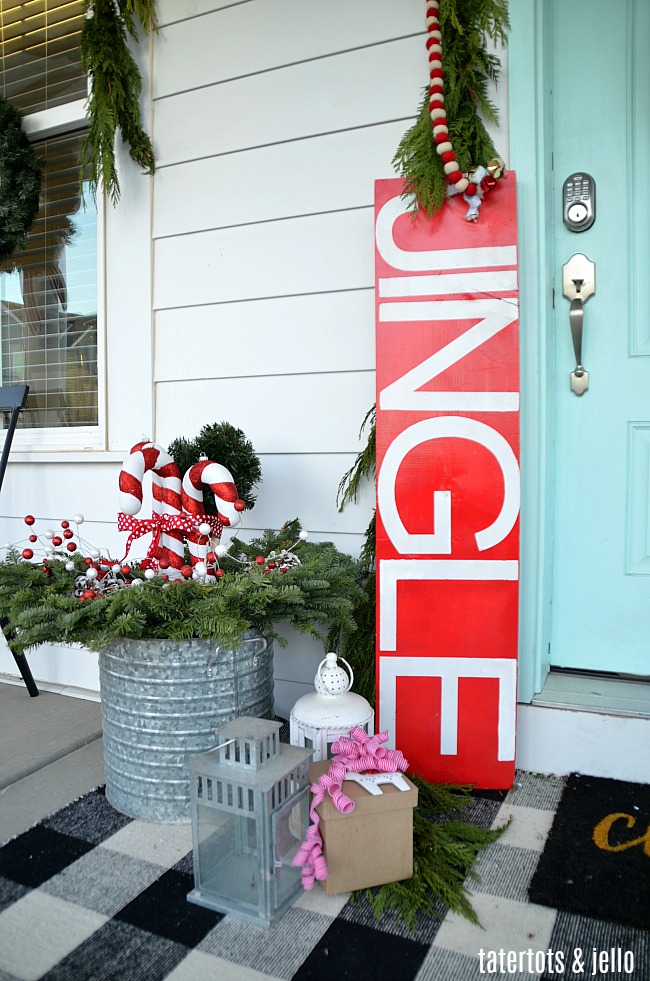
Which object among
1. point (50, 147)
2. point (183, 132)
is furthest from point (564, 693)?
point (50, 147)

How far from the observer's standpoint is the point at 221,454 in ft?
5.49

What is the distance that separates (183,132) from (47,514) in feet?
4.23

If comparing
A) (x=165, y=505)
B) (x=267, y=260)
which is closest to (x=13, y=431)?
(x=165, y=505)

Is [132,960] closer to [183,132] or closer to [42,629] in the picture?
[42,629]

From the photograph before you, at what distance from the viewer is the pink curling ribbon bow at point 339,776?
113 centimetres

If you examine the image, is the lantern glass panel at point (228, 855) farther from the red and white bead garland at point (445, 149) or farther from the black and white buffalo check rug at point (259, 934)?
the red and white bead garland at point (445, 149)

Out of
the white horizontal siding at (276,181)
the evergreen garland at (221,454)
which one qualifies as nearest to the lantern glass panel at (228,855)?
the evergreen garland at (221,454)

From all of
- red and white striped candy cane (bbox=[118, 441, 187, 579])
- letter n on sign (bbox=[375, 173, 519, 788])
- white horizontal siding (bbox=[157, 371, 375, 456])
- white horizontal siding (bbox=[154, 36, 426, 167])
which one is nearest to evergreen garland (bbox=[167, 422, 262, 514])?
red and white striped candy cane (bbox=[118, 441, 187, 579])

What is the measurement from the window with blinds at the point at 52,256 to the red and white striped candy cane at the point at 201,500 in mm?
892

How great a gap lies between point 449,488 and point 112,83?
1.56 m

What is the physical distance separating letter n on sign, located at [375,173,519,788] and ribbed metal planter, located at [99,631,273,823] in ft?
1.21

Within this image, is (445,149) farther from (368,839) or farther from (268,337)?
(368,839)

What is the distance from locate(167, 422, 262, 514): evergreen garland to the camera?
5.50 ft

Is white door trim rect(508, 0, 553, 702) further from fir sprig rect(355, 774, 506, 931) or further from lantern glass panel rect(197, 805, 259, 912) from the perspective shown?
lantern glass panel rect(197, 805, 259, 912)
